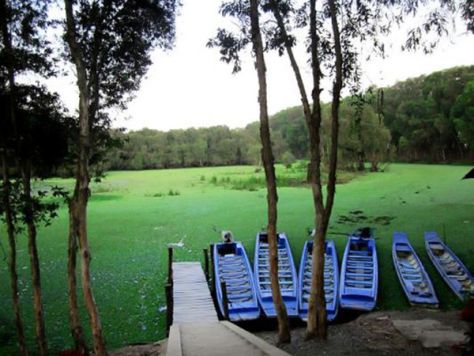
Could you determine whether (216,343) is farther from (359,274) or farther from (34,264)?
(359,274)

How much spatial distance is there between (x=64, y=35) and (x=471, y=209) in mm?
14978

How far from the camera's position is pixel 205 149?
43.0 metres

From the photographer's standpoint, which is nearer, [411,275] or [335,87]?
[335,87]

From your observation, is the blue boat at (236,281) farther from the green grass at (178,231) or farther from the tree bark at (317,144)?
the tree bark at (317,144)

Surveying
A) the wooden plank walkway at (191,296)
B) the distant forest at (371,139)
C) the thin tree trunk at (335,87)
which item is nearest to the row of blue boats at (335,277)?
the wooden plank walkway at (191,296)

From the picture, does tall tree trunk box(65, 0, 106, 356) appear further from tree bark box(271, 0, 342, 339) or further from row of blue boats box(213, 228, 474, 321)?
tree bark box(271, 0, 342, 339)

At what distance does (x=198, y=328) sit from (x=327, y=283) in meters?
3.95

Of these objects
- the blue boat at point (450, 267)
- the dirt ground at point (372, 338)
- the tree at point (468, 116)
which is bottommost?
the dirt ground at point (372, 338)

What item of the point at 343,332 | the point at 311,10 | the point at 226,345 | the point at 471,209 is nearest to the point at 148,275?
the point at 343,332

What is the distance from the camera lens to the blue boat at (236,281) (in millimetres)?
7707

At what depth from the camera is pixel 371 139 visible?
28266mm

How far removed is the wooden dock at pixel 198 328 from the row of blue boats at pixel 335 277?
46 centimetres

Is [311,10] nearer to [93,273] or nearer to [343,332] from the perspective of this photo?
[343,332]

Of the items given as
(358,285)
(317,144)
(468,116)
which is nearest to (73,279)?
(317,144)
